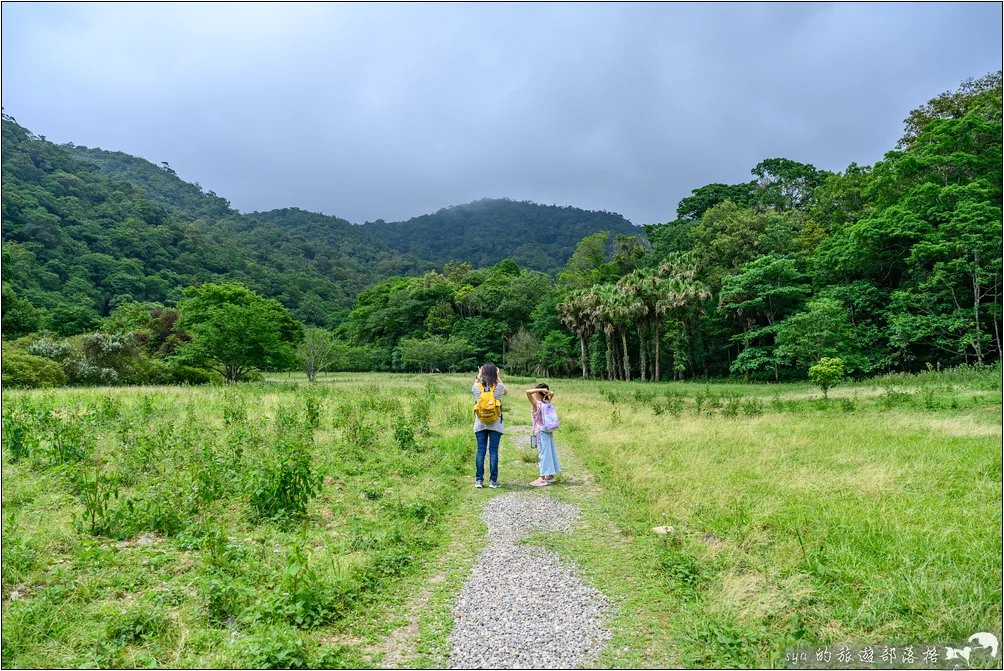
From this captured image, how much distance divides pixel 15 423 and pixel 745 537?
39.7 ft

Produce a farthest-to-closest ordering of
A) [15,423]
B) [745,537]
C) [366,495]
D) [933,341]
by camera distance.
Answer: [933,341], [15,423], [366,495], [745,537]

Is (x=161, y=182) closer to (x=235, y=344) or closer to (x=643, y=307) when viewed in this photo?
(x=235, y=344)

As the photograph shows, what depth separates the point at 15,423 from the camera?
9180 mm

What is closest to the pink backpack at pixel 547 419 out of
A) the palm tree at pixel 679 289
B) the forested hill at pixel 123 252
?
the palm tree at pixel 679 289

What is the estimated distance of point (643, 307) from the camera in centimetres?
4803

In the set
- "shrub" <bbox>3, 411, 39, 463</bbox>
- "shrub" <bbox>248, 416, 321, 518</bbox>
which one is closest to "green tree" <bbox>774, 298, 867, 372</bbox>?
"shrub" <bbox>248, 416, 321, 518</bbox>

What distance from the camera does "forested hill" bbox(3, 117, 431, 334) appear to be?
60.2 metres

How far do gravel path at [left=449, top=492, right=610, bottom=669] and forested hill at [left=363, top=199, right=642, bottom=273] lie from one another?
117m

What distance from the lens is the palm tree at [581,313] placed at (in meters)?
53.6

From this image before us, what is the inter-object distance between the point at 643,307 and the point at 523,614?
4630 centimetres

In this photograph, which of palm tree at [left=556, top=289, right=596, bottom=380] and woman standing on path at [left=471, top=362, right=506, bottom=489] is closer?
woman standing on path at [left=471, top=362, right=506, bottom=489]

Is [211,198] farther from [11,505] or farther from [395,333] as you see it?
[11,505]

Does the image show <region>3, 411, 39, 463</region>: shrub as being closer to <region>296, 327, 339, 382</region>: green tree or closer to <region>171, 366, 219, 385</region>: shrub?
<region>171, 366, 219, 385</region>: shrub

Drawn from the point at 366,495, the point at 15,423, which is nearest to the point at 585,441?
the point at 366,495
